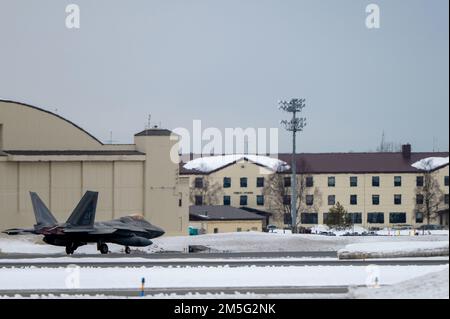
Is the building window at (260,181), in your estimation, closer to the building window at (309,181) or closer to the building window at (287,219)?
the building window at (287,219)

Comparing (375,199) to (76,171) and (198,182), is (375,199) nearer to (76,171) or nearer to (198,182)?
(76,171)

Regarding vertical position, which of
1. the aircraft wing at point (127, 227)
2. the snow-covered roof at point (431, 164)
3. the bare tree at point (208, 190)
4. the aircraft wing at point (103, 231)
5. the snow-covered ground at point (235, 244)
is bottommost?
the snow-covered ground at point (235, 244)

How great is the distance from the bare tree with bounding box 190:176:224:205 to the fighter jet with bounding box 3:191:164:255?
4242 centimetres

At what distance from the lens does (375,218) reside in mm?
76875

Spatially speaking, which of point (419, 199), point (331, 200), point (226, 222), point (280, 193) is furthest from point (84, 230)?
point (280, 193)

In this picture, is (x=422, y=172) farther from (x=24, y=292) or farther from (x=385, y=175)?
(x=24, y=292)

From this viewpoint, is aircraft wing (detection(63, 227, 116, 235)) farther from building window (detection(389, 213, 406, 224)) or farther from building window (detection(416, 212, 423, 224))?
building window (detection(389, 213, 406, 224))

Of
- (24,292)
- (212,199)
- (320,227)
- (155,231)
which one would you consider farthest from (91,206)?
(212,199)

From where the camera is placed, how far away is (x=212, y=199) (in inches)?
3986

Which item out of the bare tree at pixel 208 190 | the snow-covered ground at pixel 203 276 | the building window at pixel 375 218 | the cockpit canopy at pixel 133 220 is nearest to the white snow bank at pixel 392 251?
the snow-covered ground at pixel 203 276

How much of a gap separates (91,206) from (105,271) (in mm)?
15329

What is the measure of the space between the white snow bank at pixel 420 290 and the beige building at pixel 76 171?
47.1 meters

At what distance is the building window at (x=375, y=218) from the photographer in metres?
76.9

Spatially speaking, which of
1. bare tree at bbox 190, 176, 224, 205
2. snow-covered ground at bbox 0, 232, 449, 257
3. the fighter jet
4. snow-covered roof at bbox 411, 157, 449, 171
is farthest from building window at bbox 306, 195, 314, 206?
the fighter jet
